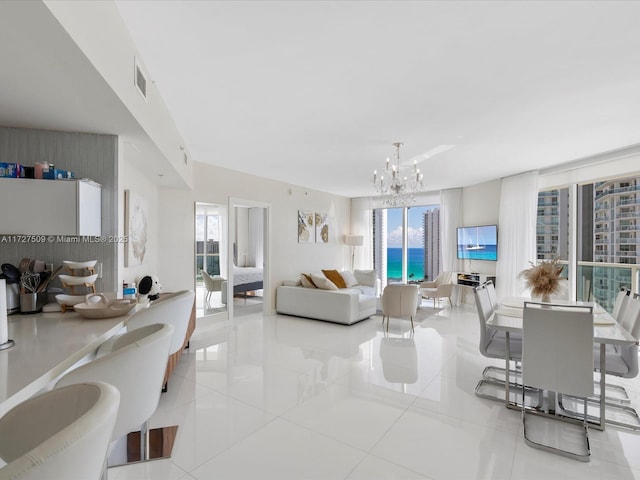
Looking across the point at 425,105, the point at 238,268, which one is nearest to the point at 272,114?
the point at 425,105

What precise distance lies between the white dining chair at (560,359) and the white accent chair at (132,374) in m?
2.30

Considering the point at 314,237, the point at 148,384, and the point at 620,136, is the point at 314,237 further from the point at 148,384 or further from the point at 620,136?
the point at 148,384

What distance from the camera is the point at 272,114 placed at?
10.7 feet

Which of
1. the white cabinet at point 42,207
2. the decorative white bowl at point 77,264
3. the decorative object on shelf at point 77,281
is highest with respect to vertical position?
the white cabinet at point 42,207

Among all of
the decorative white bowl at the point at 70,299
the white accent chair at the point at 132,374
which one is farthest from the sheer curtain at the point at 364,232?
the white accent chair at the point at 132,374

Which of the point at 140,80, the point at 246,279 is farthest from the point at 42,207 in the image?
the point at 246,279

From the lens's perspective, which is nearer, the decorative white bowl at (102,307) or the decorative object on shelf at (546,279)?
the decorative white bowl at (102,307)

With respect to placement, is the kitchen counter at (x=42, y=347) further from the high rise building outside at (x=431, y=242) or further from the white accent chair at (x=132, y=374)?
the high rise building outside at (x=431, y=242)

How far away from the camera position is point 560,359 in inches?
87.5

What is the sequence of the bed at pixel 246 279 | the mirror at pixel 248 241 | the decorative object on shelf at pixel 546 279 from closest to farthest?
the decorative object on shelf at pixel 546 279, the bed at pixel 246 279, the mirror at pixel 248 241

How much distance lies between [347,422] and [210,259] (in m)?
3.62

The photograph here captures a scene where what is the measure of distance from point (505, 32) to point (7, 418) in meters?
2.85

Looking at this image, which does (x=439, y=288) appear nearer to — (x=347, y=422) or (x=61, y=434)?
(x=347, y=422)

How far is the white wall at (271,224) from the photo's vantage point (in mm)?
4820
